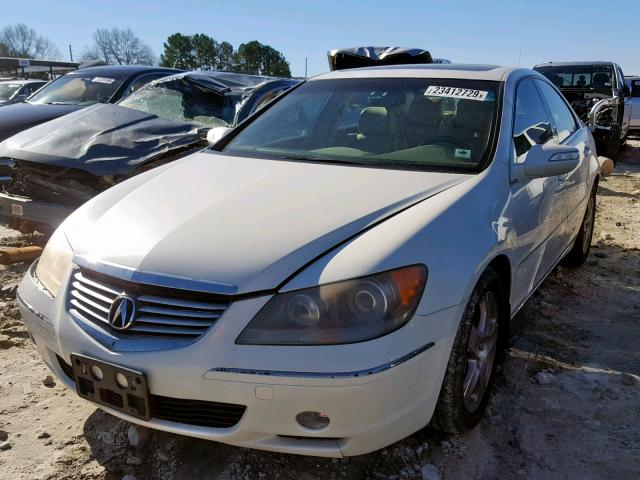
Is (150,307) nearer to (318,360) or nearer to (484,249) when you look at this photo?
(318,360)

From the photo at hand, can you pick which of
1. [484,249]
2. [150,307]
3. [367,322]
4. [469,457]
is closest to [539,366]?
[469,457]

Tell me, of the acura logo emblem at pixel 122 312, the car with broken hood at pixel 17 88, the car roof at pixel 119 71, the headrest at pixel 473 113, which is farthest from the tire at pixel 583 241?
the car with broken hood at pixel 17 88

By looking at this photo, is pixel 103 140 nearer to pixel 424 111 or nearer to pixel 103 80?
pixel 424 111

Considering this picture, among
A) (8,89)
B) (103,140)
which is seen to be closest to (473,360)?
(103,140)

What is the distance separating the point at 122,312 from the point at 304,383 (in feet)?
2.19

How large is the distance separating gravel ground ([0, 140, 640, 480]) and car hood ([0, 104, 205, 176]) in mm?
1394

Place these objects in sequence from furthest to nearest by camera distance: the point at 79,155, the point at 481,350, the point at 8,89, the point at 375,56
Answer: the point at 8,89 < the point at 375,56 < the point at 79,155 < the point at 481,350

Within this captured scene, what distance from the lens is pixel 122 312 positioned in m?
1.90

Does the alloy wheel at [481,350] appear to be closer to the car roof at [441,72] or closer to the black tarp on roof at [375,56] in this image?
the car roof at [441,72]

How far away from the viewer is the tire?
448 cm

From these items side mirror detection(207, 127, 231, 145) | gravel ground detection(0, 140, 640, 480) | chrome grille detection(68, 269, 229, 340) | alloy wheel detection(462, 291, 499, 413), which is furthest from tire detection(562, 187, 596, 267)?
chrome grille detection(68, 269, 229, 340)

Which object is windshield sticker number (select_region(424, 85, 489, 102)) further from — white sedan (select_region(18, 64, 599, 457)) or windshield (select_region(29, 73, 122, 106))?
windshield (select_region(29, 73, 122, 106))

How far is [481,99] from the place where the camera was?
2939mm

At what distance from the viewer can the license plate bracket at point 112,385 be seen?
185cm
